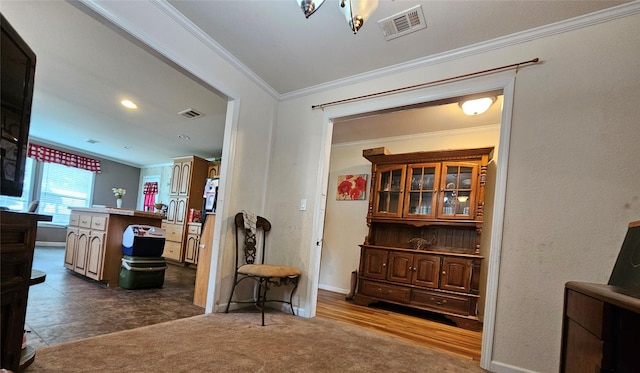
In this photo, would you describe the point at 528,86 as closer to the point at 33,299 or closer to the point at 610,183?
the point at 610,183

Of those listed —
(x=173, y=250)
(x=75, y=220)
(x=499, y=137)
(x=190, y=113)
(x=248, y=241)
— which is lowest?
(x=173, y=250)

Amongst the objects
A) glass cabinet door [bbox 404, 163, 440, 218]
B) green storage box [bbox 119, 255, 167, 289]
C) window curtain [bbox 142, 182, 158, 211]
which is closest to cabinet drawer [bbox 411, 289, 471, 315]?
glass cabinet door [bbox 404, 163, 440, 218]

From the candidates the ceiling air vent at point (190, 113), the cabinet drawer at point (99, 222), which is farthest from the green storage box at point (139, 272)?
the ceiling air vent at point (190, 113)

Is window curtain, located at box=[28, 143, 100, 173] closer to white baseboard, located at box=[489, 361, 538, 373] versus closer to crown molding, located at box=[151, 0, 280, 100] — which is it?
crown molding, located at box=[151, 0, 280, 100]

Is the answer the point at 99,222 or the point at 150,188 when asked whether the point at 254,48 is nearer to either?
the point at 99,222

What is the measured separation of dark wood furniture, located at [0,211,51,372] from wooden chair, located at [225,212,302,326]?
145 centimetres

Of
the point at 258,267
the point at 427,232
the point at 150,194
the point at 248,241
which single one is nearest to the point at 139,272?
the point at 248,241

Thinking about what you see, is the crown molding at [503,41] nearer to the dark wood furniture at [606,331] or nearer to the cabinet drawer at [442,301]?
the dark wood furniture at [606,331]

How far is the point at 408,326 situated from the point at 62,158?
26.8 feet

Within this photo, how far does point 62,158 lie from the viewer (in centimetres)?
671

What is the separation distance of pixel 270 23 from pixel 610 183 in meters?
2.58

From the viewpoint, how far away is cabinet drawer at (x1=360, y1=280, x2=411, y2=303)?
3.50 metres

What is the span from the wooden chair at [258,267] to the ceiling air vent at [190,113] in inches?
75.9

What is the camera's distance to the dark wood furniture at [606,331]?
91cm
